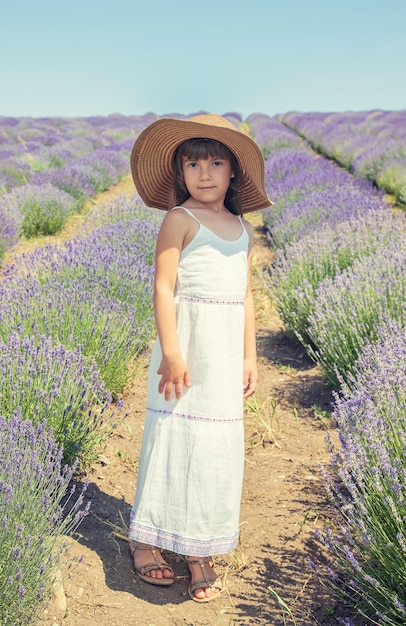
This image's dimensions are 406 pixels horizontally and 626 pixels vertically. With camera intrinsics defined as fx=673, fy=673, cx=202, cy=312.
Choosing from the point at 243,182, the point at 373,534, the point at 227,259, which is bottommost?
the point at 373,534

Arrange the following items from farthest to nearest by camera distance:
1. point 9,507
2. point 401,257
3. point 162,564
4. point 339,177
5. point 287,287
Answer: point 339,177, point 287,287, point 401,257, point 162,564, point 9,507

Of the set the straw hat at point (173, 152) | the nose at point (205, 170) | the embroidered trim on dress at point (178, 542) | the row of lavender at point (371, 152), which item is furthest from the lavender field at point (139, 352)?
the row of lavender at point (371, 152)

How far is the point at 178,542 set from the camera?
2.29m

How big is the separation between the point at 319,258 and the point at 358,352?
167 centimetres

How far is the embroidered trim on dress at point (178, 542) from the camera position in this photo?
2275 millimetres

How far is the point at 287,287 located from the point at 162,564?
9.42 feet

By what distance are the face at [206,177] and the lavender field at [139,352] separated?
0.84 meters

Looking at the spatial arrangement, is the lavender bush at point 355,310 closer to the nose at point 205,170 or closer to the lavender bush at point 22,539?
the nose at point 205,170

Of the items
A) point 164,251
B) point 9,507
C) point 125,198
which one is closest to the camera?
point 9,507

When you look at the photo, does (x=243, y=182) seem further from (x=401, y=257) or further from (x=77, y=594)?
(x=401, y=257)

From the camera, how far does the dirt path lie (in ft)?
7.38

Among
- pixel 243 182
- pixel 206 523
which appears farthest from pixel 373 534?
pixel 243 182

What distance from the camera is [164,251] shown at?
2.24 m

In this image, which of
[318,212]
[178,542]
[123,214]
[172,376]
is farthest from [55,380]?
[318,212]
